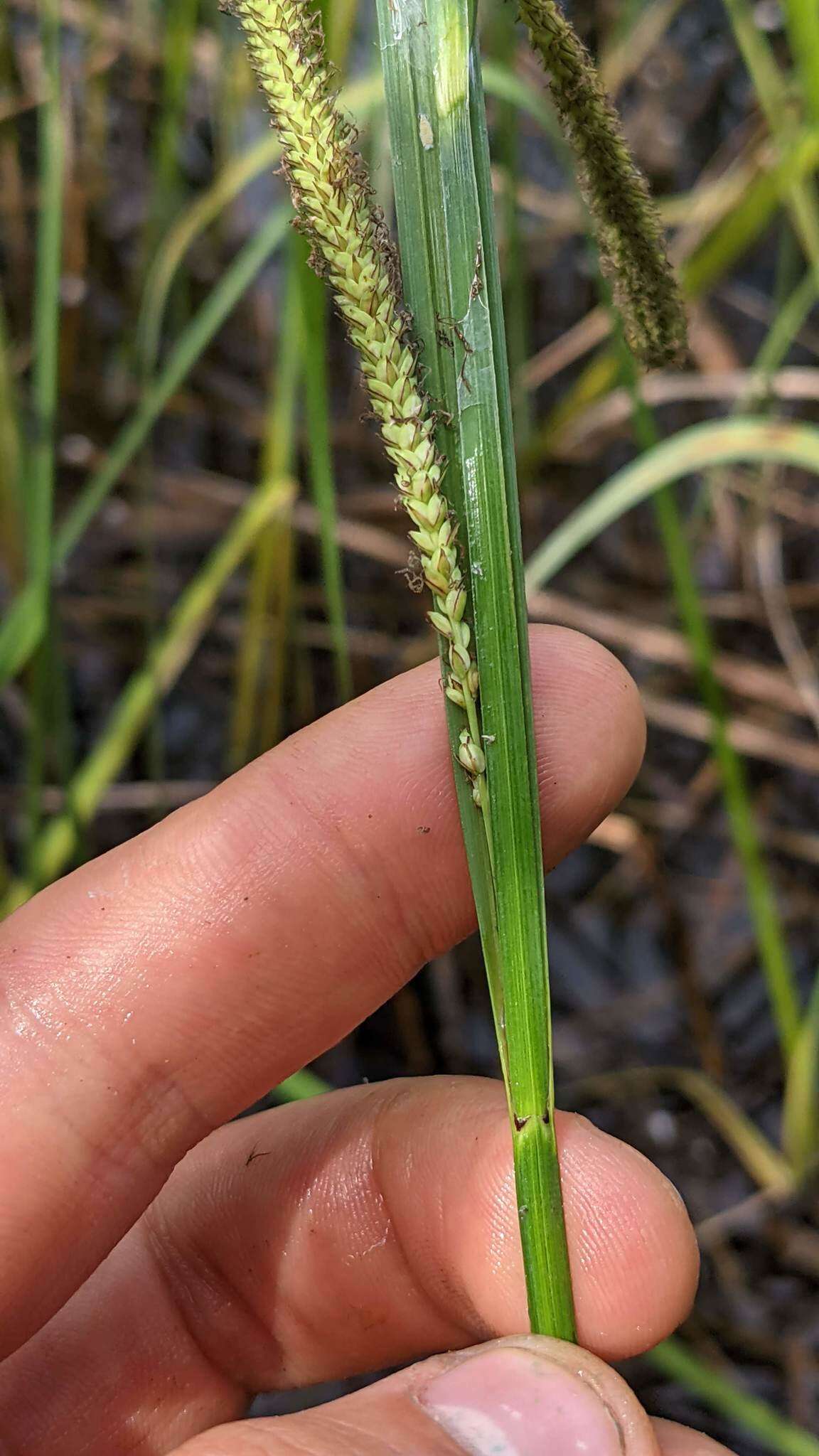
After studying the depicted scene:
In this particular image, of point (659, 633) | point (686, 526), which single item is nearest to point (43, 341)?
point (659, 633)

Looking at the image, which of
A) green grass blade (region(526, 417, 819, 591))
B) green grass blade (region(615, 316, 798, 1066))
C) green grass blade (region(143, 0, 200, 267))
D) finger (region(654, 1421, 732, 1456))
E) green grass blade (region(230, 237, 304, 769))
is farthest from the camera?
green grass blade (region(143, 0, 200, 267))

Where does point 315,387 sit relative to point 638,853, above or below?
above

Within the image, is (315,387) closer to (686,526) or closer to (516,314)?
(516,314)

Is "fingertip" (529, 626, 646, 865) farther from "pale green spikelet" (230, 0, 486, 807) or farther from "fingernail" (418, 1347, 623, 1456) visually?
"fingernail" (418, 1347, 623, 1456)

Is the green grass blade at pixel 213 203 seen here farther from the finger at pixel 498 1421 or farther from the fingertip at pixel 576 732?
the finger at pixel 498 1421

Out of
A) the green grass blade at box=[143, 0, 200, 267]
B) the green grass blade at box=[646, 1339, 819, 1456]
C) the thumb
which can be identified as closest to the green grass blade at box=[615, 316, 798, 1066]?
the green grass blade at box=[646, 1339, 819, 1456]
